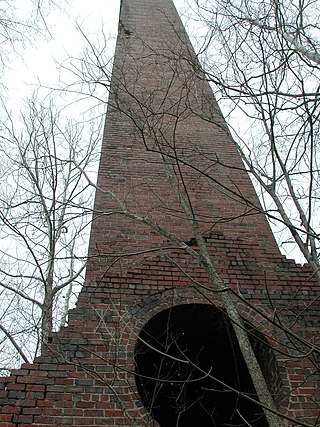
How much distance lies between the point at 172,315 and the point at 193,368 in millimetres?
683

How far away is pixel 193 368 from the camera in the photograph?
5418 millimetres

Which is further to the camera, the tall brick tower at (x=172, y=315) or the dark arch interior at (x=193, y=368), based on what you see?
the dark arch interior at (x=193, y=368)

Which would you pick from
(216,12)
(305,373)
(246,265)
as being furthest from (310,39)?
(305,373)

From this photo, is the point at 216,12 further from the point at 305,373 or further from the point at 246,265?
the point at 305,373

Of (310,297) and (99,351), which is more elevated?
(310,297)

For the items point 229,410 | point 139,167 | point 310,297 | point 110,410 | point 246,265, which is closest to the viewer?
point 110,410

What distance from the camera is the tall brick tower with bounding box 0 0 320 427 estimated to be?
4059 millimetres

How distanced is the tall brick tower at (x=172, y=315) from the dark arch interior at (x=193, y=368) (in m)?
0.02

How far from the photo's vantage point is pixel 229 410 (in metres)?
6.23

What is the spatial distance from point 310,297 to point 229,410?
1.95 meters

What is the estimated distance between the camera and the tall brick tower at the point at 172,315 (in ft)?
13.3

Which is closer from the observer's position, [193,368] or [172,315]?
[172,315]

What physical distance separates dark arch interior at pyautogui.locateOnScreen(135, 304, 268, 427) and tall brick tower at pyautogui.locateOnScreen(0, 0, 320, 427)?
0.02 metres

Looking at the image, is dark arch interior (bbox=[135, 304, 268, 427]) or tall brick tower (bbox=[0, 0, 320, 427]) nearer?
tall brick tower (bbox=[0, 0, 320, 427])
